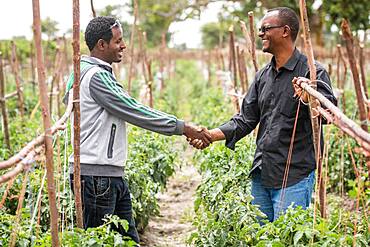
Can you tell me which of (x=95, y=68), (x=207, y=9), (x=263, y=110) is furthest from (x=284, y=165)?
(x=207, y=9)

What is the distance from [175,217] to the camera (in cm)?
665

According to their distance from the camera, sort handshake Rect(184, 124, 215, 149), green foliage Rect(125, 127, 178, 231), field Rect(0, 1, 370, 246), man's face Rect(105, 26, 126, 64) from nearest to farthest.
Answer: field Rect(0, 1, 370, 246) < man's face Rect(105, 26, 126, 64) < handshake Rect(184, 124, 215, 149) < green foliage Rect(125, 127, 178, 231)

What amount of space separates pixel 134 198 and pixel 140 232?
99cm

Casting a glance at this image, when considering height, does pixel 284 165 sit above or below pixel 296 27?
below

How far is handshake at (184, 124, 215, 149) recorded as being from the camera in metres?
3.86

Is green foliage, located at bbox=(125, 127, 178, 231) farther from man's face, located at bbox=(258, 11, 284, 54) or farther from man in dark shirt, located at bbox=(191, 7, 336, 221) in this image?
man's face, located at bbox=(258, 11, 284, 54)

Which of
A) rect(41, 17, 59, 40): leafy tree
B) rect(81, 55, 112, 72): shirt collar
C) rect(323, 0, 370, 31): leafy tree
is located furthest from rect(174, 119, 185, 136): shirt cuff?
rect(323, 0, 370, 31): leafy tree

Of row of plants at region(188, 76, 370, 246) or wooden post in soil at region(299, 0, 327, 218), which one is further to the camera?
wooden post in soil at region(299, 0, 327, 218)

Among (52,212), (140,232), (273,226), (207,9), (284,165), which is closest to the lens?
(52,212)

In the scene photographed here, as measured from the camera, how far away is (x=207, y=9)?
29375 mm

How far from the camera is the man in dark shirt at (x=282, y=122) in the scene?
364 cm

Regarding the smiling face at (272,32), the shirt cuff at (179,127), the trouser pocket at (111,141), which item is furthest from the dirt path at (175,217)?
the smiling face at (272,32)

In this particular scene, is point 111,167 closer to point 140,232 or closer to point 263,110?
point 263,110

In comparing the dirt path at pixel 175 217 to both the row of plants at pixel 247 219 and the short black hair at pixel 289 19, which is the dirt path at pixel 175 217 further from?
the short black hair at pixel 289 19
